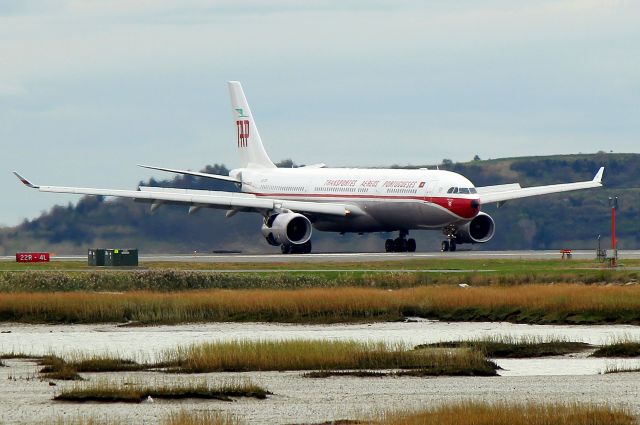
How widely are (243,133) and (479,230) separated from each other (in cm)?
2046

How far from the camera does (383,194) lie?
75.3m

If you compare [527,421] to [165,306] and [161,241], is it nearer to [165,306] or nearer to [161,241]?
[165,306]

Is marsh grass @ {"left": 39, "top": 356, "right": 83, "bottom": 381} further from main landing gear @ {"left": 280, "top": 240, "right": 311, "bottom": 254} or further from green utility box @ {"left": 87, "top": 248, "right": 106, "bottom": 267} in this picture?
main landing gear @ {"left": 280, "top": 240, "right": 311, "bottom": 254}

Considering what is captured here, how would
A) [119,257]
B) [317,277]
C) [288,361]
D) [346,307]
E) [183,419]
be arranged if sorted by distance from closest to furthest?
[183,419]
[288,361]
[346,307]
[317,277]
[119,257]

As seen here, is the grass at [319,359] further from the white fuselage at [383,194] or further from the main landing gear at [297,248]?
the main landing gear at [297,248]

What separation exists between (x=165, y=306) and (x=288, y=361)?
15301mm

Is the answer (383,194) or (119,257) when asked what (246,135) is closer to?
(383,194)

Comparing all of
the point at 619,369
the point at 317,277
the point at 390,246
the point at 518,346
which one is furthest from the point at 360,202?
the point at 619,369

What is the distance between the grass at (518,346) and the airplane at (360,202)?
116 feet

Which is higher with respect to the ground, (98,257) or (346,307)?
(98,257)

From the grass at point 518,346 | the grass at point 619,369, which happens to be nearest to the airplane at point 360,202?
the grass at point 518,346

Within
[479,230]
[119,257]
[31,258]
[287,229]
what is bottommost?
[119,257]

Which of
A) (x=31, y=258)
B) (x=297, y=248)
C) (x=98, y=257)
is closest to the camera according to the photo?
(x=98, y=257)

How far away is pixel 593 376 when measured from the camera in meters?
29.8
